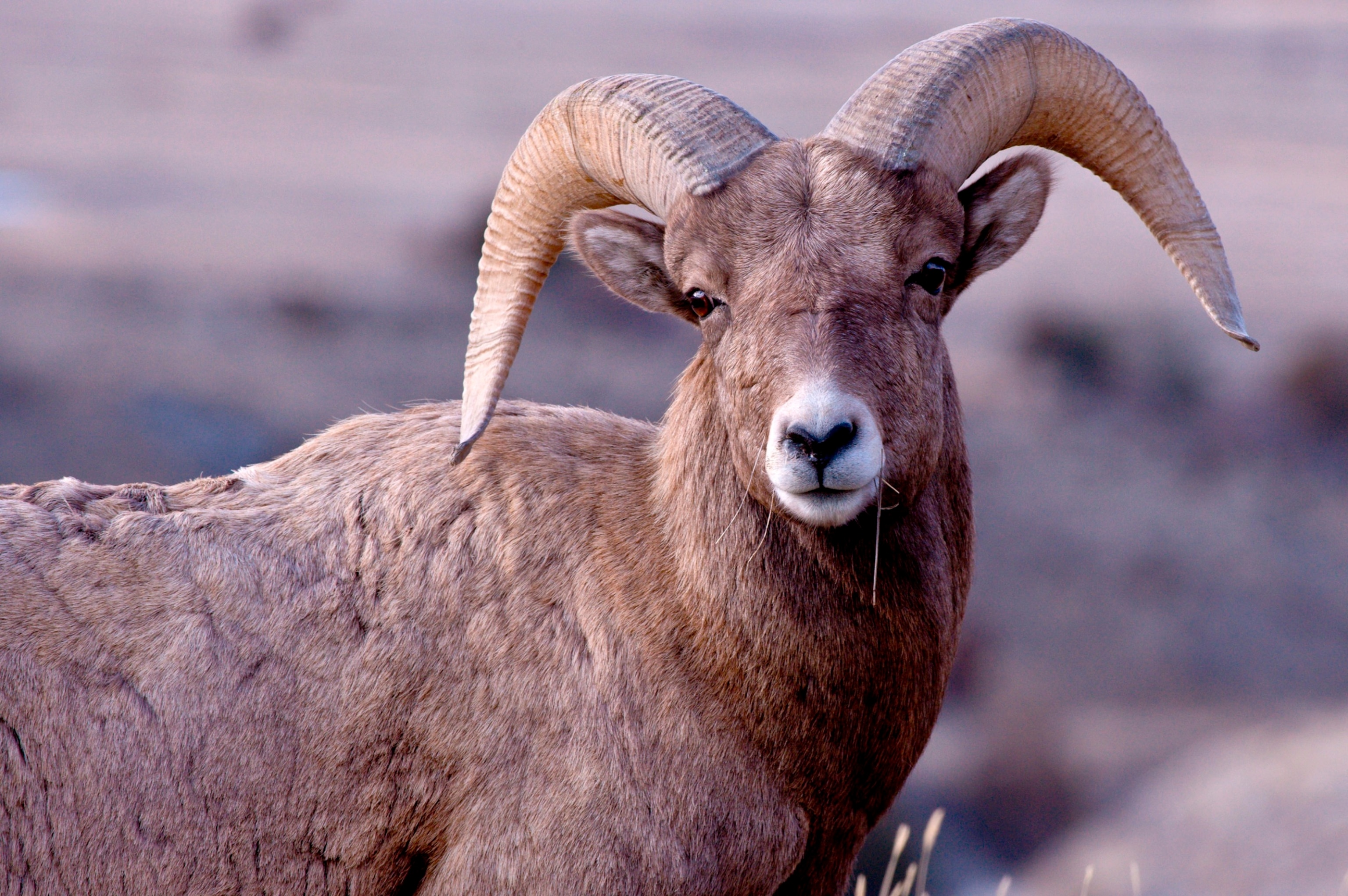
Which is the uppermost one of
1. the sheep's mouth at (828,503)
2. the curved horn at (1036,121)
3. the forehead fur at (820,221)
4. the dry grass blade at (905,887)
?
the curved horn at (1036,121)

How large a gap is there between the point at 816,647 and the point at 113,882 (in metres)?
2.73

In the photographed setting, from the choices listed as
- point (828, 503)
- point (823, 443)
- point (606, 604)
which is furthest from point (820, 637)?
point (823, 443)

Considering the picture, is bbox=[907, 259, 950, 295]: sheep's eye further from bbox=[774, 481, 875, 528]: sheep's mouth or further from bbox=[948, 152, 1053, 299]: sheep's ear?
bbox=[774, 481, 875, 528]: sheep's mouth

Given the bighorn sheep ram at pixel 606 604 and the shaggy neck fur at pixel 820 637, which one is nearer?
the bighorn sheep ram at pixel 606 604

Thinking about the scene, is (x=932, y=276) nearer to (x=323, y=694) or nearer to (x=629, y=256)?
(x=629, y=256)

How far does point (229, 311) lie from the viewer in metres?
61.7

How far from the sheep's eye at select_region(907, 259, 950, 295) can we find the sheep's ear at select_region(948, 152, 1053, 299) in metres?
0.30

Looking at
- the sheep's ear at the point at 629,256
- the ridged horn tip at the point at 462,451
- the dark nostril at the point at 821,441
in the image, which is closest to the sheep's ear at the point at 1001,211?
the sheep's ear at the point at 629,256

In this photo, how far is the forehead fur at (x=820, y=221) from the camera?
4.75m

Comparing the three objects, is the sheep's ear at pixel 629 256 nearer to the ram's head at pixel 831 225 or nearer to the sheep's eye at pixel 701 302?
the ram's head at pixel 831 225

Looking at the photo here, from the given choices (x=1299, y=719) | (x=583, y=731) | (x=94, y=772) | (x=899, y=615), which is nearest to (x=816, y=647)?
(x=899, y=615)

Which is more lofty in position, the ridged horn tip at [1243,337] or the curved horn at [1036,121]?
the curved horn at [1036,121]

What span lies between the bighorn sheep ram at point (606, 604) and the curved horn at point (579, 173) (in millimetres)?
21

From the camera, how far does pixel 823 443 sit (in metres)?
4.27
